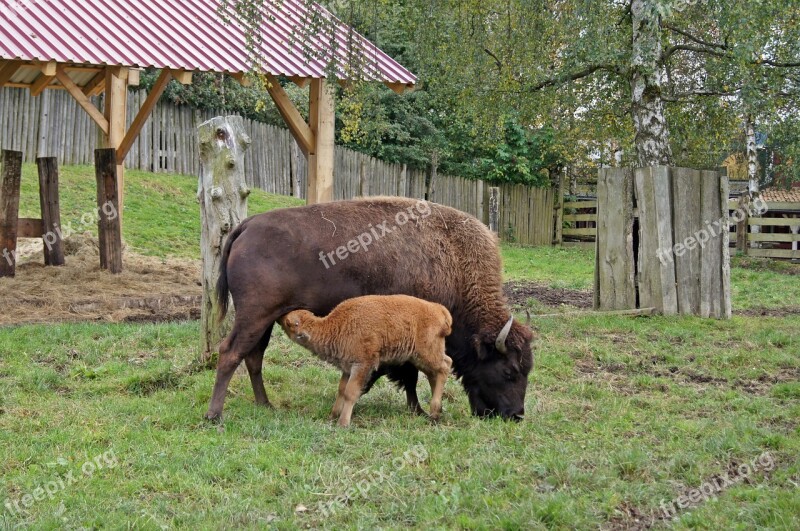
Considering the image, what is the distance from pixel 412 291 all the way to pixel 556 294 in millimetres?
7976

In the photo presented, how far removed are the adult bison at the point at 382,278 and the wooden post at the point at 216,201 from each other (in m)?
0.85

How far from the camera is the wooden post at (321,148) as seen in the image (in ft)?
43.9

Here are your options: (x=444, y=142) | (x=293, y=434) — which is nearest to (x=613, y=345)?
(x=293, y=434)

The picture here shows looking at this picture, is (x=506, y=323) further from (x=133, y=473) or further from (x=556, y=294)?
(x=556, y=294)

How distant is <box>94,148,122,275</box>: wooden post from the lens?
44.7ft

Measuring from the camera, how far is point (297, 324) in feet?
22.0

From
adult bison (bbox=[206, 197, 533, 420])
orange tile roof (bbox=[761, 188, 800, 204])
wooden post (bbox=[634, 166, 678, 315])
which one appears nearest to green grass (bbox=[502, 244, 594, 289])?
wooden post (bbox=[634, 166, 678, 315])

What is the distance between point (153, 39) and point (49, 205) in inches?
122

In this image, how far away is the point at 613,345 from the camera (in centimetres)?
998

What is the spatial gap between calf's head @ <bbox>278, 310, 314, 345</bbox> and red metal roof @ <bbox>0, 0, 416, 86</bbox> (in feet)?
18.7

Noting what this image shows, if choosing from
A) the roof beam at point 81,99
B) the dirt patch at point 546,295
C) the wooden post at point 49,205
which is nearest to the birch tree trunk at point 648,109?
the dirt patch at point 546,295

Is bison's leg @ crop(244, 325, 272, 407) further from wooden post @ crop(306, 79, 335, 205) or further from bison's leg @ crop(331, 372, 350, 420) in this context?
wooden post @ crop(306, 79, 335, 205)

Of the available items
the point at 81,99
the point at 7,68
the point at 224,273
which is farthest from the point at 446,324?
the point at 81,99

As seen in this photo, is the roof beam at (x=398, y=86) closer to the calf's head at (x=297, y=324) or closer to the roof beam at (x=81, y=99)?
the roof beam at (x=81, y=99)
